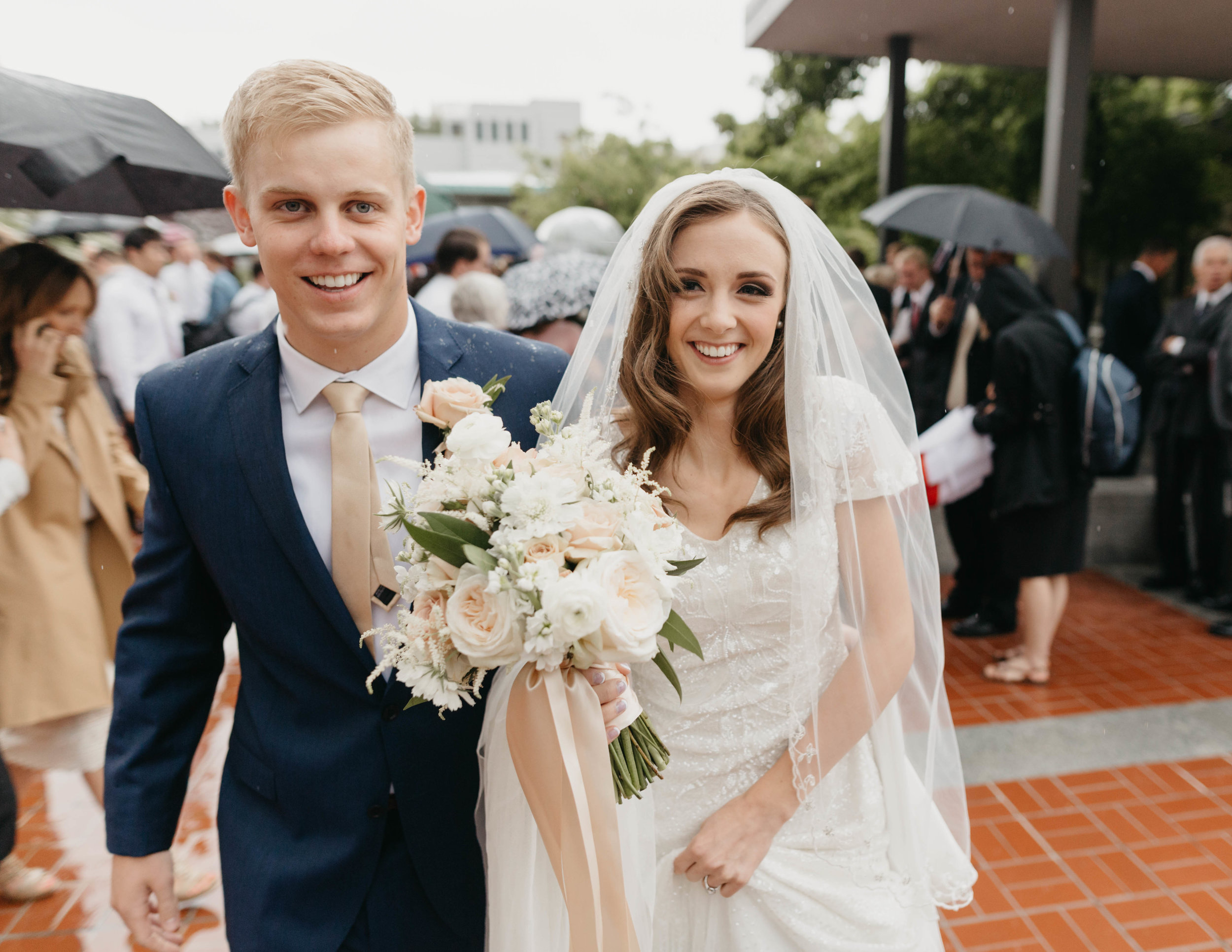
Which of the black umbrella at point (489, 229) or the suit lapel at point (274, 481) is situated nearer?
the suit lapel at point (274, 481)

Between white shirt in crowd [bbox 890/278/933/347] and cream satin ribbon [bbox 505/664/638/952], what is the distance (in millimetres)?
6096

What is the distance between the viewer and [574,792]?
148 cm

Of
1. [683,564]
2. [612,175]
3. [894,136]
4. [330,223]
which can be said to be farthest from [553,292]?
[612,175]

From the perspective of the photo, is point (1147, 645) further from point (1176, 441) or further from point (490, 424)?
point (490, 424)

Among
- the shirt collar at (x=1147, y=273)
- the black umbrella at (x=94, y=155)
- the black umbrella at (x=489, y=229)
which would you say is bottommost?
the shirt collar at (x=1147, y=273)

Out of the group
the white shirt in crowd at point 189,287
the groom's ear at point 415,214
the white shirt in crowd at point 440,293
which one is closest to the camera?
the groom's ear at point 415,214

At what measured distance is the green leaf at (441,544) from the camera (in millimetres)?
1349

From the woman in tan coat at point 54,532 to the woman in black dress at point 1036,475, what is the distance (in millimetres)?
4208

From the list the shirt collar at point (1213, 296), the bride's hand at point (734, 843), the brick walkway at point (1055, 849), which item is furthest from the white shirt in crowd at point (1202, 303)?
the bride's hand at point (734, 843)

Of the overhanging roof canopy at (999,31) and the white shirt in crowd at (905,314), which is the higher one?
the overhanging roof canopy at (999,31)

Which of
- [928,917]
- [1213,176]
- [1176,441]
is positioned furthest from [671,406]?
[1213,176]

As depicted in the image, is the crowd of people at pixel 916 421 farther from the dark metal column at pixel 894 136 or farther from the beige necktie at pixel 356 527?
the beige necktie at pixel 356 527

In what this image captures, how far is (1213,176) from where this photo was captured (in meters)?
12.8

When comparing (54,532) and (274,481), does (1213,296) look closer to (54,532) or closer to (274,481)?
(274,481)
